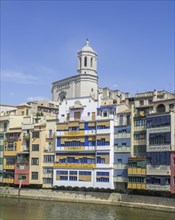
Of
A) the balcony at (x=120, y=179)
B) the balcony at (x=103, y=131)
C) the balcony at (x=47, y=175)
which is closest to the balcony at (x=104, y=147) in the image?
the balcony at (x=103, y=131)

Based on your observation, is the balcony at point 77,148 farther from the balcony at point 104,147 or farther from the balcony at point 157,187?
the balcony at point 157,187

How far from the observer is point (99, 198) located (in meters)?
57.6

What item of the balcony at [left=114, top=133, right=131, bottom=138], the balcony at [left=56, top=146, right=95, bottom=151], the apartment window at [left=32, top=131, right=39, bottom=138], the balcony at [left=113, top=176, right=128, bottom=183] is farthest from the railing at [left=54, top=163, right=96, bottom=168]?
the apartment window at [left=32, top=131, right=39, bottom=138]

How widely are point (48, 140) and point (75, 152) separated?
5.75 metres

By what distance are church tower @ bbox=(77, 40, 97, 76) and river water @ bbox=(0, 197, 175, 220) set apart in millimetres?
38386

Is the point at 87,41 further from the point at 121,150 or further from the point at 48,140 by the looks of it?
the point at 121,150

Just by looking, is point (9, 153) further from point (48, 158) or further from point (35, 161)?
point (48, 158)

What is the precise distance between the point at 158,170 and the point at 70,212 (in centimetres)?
1220

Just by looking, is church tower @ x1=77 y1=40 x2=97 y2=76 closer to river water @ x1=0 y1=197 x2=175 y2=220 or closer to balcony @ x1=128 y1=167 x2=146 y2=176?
balcony @ x1=128 y1=167 x2=146 y2=176

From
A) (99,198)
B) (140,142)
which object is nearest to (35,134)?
(99,198)

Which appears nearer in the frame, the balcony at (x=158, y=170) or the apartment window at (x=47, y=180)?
the balcony at (x=158, y=170)

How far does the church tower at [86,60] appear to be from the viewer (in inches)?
3519

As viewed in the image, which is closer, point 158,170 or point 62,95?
point 158,170

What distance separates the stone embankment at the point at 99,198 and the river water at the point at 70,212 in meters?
1.62
